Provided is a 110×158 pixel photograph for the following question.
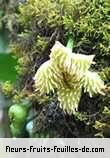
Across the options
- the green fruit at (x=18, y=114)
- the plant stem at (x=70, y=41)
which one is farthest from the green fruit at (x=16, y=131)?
the plant stem at (x=70, y=41)

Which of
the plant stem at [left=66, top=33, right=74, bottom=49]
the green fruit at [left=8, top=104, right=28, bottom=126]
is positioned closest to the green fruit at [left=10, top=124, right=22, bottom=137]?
the green fruit at [left=8, top=104, right=28, bottom=126]

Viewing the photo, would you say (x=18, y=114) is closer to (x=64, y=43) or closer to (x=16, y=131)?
(x=16, y=131)

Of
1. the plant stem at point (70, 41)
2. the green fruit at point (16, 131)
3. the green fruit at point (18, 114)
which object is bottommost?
the green fruit at point (16, 131)

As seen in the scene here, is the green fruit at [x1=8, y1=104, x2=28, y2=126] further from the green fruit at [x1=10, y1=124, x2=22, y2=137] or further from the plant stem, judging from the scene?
the plant stem

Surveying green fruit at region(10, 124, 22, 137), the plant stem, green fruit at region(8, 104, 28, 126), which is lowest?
green fruit at region(10, 124, 22, 137)

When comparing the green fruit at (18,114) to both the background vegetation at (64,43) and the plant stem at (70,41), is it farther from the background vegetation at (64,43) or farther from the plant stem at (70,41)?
the plant stem at (70,41)

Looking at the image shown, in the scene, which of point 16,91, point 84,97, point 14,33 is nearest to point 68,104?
point 84,97

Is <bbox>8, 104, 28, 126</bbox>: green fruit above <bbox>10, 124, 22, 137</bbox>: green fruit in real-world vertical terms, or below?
above

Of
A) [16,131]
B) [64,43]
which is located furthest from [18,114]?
[64,43]

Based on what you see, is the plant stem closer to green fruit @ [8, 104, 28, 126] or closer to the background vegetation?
the background vegetation

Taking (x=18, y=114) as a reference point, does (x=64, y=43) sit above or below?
above

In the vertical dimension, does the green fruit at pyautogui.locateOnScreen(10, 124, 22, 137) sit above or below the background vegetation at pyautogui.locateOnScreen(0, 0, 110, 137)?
below
